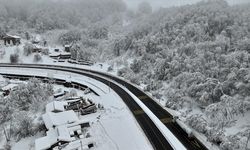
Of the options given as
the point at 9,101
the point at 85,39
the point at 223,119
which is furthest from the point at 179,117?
the point at 85,39

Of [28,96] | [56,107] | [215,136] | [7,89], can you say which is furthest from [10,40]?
[215,136]

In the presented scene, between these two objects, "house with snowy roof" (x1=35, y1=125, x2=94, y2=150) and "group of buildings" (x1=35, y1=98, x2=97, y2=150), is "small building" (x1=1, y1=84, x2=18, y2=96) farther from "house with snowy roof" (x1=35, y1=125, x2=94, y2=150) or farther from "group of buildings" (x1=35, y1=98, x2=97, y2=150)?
"house with snowy roof" (x1=35, y1=125, x2=94, y2=150)

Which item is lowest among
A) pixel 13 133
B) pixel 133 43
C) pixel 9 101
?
pixel 13 133

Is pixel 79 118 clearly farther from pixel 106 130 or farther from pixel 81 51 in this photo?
pixel 81 51

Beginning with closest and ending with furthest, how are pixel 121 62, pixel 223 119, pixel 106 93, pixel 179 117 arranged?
pixel 223 119, pixel 179 117, pixel 106 93, pixel 121 62

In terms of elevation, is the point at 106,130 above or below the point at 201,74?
below

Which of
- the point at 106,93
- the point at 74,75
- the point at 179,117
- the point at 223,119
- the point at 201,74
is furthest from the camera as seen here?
the point at 74,75

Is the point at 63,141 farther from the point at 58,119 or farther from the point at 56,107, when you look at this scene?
the point at 56,107

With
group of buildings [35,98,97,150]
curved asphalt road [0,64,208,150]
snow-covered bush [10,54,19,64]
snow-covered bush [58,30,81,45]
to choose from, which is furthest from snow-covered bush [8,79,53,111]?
snow-covered bush [58,30,81,45]
